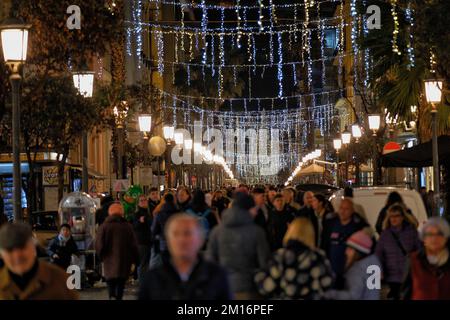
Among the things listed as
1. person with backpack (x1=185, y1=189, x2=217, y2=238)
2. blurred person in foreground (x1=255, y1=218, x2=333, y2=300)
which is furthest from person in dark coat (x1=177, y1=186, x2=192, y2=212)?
blurred person in foreground (x1=255, y1=218, x2=333, y2=300)

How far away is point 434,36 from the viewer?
2425 centimetres

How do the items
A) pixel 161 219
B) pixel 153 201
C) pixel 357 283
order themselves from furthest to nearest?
pixel 153 201 → pixel 161 219 → pixel 357 283

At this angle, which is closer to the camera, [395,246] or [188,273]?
[188,273]

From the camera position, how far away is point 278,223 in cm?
1812

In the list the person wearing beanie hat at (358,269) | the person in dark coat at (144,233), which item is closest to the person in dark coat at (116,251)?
the person in dark coat at (144,233)

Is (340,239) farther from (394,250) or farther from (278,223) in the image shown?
(278,223)

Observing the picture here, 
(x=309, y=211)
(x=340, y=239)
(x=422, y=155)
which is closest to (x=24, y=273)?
(x=340, y=239)

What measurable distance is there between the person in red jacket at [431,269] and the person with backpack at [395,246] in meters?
4.17

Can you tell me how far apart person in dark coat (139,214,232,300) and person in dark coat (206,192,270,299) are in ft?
10.8

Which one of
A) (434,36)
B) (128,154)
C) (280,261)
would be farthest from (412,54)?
(128,154)

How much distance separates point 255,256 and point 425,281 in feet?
6.69

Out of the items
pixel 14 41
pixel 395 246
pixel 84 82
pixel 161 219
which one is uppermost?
pixel 84 82

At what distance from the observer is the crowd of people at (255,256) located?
7062 millimetres
